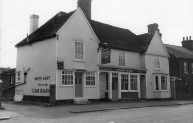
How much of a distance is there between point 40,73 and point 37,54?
6.68ft

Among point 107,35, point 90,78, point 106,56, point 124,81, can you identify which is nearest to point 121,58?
point 124,81

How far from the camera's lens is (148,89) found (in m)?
29.1

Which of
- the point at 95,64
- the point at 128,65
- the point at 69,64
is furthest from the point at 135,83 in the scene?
the point at 69,64

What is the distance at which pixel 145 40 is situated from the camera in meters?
31.1

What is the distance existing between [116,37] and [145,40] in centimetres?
478

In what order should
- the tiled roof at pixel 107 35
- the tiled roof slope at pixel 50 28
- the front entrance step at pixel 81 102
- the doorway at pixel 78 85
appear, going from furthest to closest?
the tiled roof at pixel 107 35
the doorway at pixel 78 85
the tiled roof slope at pixel 50 28
the front entrance step at pixel 81 102

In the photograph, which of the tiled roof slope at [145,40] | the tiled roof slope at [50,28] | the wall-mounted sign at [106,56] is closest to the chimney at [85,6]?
the tiled roof slope at [50,28]

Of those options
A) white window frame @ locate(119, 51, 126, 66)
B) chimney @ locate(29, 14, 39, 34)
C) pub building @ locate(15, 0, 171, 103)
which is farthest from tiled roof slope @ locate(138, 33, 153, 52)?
chimney @ locate(29, 14, 39, 34)

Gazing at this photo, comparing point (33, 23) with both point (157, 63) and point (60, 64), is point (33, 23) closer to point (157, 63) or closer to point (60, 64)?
point (60, 64)

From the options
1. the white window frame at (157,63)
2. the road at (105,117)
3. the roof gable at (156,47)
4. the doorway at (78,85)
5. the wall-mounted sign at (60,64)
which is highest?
the roof gable at (156,47)

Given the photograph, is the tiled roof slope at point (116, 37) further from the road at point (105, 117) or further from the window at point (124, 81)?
the road at point (105, 117)

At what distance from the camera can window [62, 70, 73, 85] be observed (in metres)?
21.2

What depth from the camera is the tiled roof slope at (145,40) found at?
29.9 m

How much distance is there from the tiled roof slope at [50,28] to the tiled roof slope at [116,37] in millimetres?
4396
